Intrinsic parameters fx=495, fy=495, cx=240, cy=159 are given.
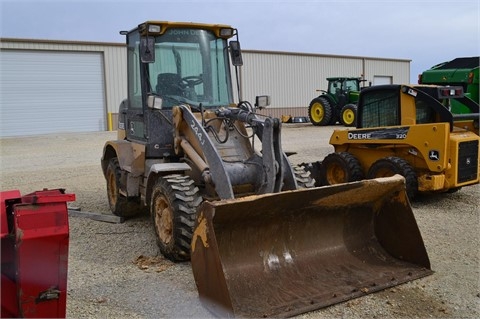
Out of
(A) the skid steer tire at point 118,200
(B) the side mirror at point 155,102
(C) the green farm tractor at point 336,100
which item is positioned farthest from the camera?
(C) the green farm tractor at point 336,100

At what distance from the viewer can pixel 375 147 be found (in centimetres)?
823

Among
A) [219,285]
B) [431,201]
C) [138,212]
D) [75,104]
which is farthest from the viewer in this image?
[75,104]

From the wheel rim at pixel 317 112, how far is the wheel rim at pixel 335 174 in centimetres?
1452

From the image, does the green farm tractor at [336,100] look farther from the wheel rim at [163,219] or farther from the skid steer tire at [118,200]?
the wheel rim at [163,219]

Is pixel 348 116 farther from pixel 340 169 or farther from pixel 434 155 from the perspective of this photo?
pixel 434 155

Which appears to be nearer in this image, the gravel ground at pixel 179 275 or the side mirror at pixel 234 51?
the gravel ground at pixel 179 275

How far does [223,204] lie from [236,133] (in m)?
1.93

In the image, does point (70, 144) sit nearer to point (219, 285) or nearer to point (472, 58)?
point (472, 58)

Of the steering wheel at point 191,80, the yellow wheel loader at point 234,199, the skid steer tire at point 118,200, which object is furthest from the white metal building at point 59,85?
the steering wheel at point 191,80

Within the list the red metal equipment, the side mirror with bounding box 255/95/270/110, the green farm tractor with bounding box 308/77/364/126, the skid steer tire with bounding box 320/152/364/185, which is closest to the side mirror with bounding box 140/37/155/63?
the side mirror with bounding box 255/95/270/110

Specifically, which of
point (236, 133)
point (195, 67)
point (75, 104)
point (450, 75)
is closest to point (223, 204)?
point (236, 133)

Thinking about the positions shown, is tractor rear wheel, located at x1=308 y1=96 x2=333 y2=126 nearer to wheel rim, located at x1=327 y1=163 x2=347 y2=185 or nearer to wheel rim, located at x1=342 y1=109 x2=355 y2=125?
wheel rim, located at x1=342 y1=109 x2=355 y2=125

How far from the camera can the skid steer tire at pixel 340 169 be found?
836 centimetres

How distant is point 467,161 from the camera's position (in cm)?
757
